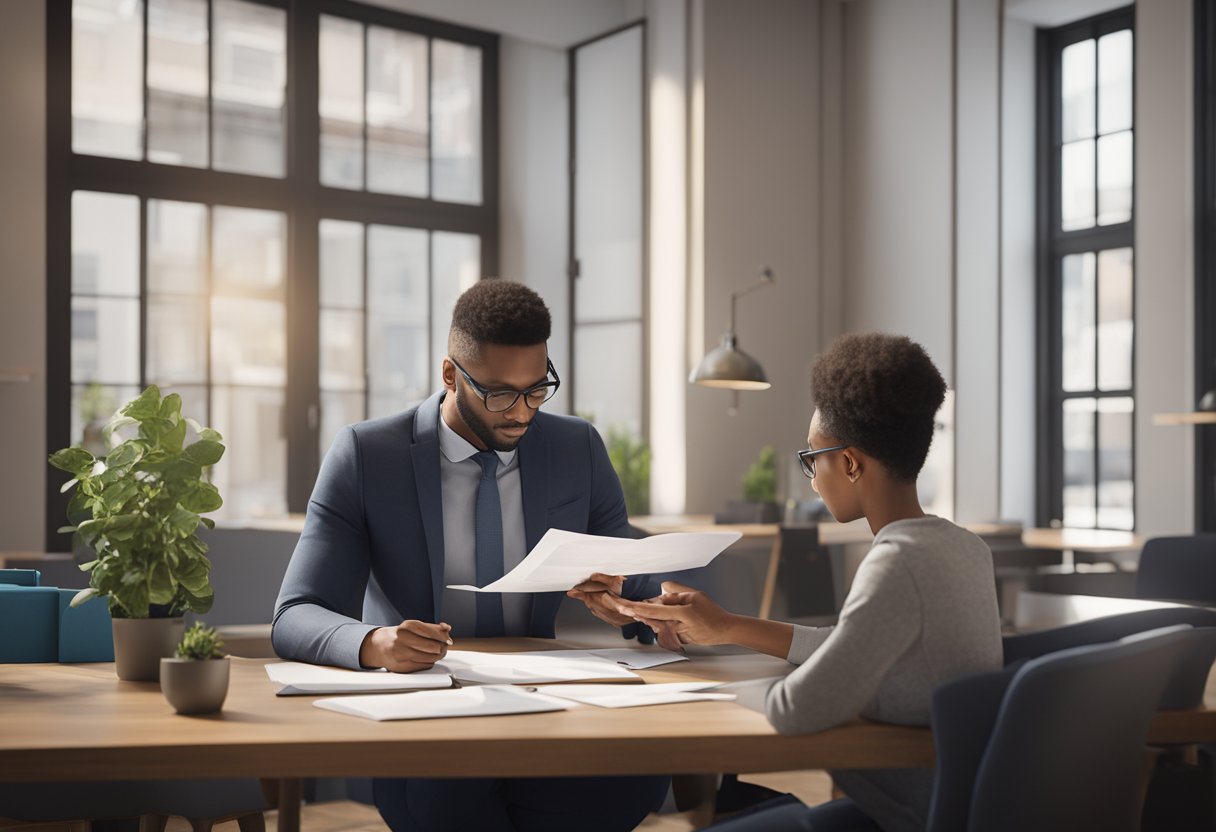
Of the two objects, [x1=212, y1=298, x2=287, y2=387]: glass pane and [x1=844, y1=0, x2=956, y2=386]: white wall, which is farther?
[x1=844, y1=0, x2=956, y2=386]: white wall

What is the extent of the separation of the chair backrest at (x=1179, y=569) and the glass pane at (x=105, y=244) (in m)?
5.35

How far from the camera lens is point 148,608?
1716mm

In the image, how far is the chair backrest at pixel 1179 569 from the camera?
380 centimetres

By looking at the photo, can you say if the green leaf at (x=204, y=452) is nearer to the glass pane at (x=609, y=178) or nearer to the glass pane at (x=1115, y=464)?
the glass pane at (x=609, y=178)

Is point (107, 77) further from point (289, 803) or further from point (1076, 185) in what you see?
point (289, 803)

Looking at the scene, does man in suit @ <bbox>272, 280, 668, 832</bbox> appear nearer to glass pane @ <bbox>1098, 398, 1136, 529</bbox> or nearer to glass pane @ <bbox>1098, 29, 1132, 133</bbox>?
glass pane @ <bbox>1098, 398, 1136, 529</bbox>

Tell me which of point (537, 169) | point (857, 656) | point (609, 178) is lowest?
point (857, 656)

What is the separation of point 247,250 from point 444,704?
6284 millimetres

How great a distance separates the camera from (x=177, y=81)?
6.96 meters

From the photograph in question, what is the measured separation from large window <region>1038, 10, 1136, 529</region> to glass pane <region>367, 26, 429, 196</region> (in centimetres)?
386

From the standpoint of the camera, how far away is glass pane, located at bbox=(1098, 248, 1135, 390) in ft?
23.5

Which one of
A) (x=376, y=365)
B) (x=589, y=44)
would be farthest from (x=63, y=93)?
(x=589, y=44)

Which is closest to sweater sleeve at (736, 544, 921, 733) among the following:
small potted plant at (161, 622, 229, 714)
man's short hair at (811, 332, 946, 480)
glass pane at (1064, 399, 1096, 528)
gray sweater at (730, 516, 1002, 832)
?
gray sweater at (730, 516, 1002, 832)

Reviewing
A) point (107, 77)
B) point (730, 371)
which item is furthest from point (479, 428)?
point (107, 77)
